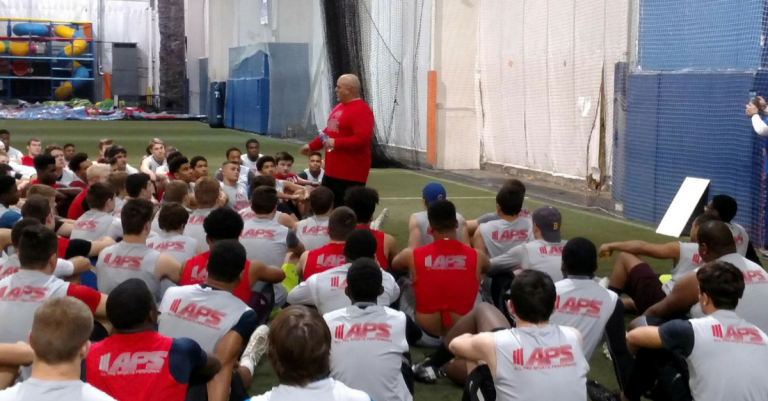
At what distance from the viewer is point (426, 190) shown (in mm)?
7434

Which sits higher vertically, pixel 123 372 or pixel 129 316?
pixel 129 316

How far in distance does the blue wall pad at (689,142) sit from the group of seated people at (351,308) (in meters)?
4.01

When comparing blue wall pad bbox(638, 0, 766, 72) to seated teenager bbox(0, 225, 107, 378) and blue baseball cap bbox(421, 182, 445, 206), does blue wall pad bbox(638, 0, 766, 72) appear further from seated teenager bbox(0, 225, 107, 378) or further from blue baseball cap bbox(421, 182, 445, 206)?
seated teenager bbox(0, 225, 107, 378)

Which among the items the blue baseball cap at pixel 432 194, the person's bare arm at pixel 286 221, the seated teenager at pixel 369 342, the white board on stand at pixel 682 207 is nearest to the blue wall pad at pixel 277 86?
the white board on stand at pixel 682 207

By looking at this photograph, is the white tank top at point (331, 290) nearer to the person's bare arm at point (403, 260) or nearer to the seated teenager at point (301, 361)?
the person's bare arm at point (403, 260)

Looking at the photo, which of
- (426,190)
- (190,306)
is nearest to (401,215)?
(426,190)

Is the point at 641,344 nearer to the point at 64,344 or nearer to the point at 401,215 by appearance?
the point at 64,344

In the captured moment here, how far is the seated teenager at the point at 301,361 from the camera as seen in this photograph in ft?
9.84

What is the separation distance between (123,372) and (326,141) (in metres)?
5.58

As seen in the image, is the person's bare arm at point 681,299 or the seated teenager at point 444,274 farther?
the seated teenager at point 444,274

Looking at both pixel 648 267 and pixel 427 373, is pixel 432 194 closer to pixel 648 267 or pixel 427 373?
pixel 648 267

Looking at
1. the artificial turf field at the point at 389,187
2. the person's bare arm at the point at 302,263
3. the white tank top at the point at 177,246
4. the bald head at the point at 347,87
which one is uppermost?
the bald head at the point at 347,87

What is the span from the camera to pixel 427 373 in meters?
5.43

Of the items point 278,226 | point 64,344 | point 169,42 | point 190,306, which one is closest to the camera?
point 64,344
